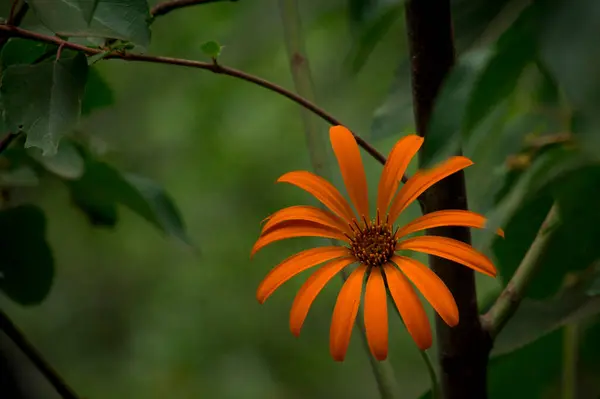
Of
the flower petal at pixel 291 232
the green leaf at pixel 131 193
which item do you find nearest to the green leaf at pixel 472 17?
the flower petal at pixel 291 232

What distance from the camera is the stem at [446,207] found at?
365 millimetres

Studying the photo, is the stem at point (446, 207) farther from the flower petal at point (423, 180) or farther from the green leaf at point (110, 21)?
the green leaf at point (110, 21)

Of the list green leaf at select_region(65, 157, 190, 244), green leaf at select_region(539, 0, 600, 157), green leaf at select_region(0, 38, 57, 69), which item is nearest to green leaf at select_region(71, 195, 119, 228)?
green leaf at select_region(65, 157, 190, 244)

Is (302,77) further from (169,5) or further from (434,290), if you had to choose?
(434,290)

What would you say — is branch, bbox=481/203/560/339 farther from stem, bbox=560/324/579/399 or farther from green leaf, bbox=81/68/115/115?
green leaf, bbox=81/68/115/115

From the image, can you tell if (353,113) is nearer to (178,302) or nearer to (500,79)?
(178,302)

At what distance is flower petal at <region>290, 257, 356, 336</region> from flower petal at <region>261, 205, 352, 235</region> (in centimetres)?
2

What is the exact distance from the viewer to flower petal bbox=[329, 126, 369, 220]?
35cm

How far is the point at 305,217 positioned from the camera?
35cm

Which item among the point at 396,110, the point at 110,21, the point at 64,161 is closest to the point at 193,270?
the point at 64,161

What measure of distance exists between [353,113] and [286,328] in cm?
52

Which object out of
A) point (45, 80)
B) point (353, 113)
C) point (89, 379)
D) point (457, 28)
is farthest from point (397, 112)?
point (89, 379)

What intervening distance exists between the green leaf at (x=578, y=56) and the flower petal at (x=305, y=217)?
0.16 meters

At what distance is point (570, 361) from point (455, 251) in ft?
0.87
